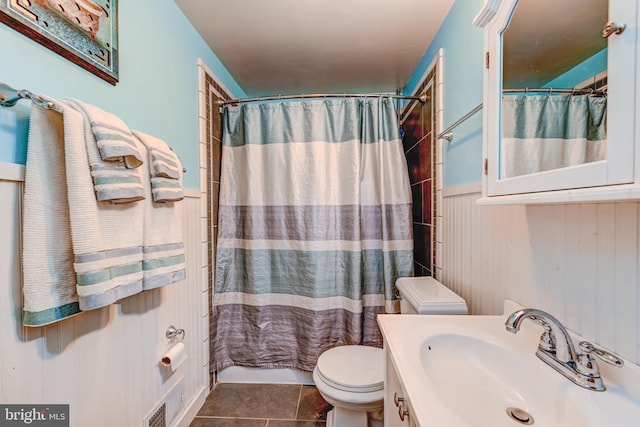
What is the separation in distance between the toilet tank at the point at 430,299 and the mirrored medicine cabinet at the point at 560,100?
0.53m

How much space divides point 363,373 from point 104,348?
3.57 feet

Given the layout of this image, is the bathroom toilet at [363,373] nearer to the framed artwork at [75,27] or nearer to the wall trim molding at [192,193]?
the wall trim molding at [192,193]

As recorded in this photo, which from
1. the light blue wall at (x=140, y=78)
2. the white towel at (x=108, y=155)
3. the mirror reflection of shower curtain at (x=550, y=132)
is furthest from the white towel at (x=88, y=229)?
the mirror reflection of shower curtain at (x=550, y=132)

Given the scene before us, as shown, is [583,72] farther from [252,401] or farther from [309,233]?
[252,401]

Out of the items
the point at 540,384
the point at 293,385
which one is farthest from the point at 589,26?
the point at 293,385

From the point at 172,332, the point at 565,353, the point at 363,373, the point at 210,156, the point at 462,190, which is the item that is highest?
the point at 210,156

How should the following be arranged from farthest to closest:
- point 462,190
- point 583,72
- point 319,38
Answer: point 319,38
point 462,190
point 583,72

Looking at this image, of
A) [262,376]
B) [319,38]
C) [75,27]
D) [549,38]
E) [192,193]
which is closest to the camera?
[549,38]

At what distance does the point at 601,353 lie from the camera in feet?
1.91

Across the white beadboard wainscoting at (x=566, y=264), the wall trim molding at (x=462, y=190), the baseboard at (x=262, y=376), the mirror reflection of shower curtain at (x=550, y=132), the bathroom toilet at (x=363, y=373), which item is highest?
the mirror reflection of shower curtain at (x=550, y=132)

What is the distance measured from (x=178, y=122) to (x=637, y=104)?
1602 millimetres

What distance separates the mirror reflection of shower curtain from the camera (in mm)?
503
